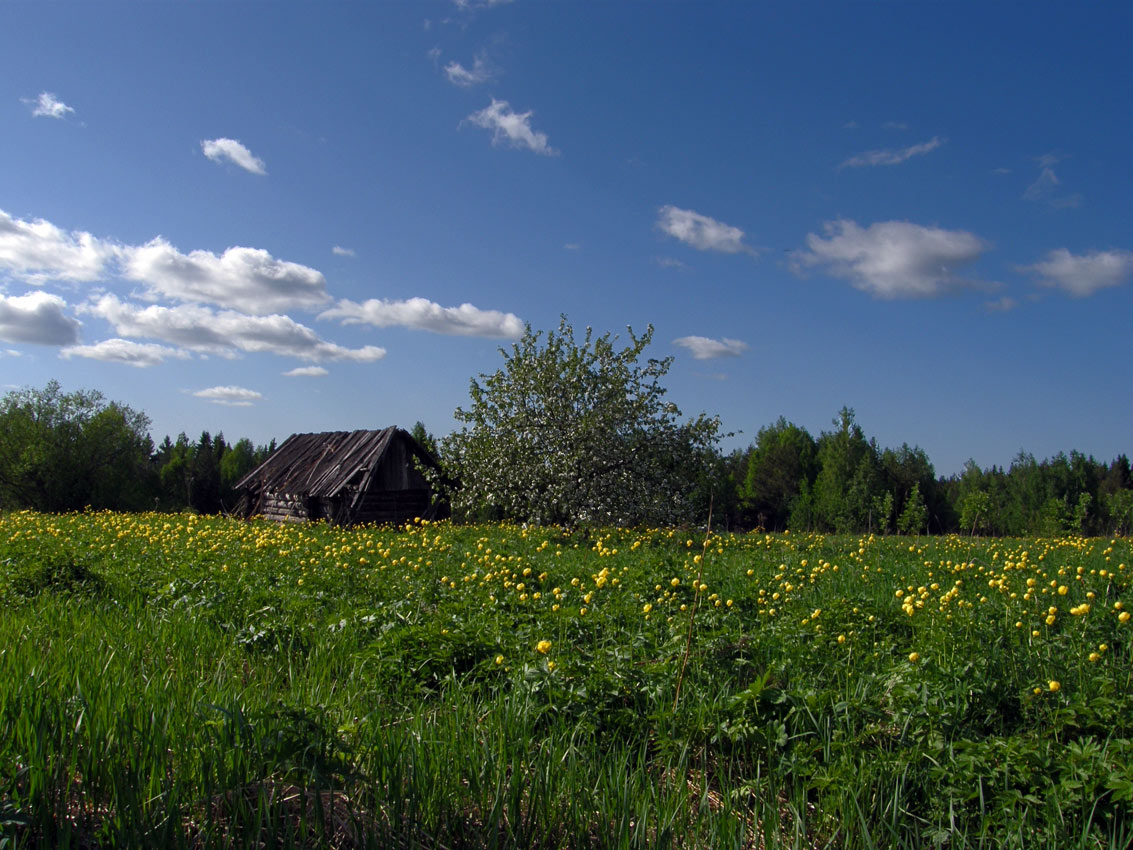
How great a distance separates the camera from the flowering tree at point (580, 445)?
17.6 meters

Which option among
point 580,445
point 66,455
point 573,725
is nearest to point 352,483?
point 580,445

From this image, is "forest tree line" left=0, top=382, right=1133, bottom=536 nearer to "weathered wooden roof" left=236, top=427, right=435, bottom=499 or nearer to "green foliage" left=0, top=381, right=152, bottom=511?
"green foliage" left=0, top=381, right=152, bottom=511

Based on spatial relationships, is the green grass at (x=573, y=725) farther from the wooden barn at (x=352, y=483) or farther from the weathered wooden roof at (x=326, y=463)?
the weathered wooden roof at (x=326, y=463)

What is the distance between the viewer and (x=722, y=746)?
10.9 ft

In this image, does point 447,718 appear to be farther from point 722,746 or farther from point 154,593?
point 154,593

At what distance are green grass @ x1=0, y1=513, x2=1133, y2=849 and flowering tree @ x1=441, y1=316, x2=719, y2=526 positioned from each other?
459 inches

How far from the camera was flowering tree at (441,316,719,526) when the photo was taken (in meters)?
17.6

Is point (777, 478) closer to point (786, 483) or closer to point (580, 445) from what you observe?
point (786, 483)

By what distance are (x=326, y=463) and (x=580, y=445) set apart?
14.5 m

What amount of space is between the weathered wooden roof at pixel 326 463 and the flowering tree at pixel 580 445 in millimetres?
7435

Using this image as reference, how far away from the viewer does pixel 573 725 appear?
3.45 metres

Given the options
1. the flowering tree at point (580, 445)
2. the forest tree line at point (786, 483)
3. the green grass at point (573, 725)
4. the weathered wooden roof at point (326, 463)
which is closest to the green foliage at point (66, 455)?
the forest tree line at point (786, 483)

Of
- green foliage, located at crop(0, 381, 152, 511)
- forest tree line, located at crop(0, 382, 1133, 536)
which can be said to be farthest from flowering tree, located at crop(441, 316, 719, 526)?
green foliage, located at crop(0, 381, 152, 511)

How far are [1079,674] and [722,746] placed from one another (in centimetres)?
213
